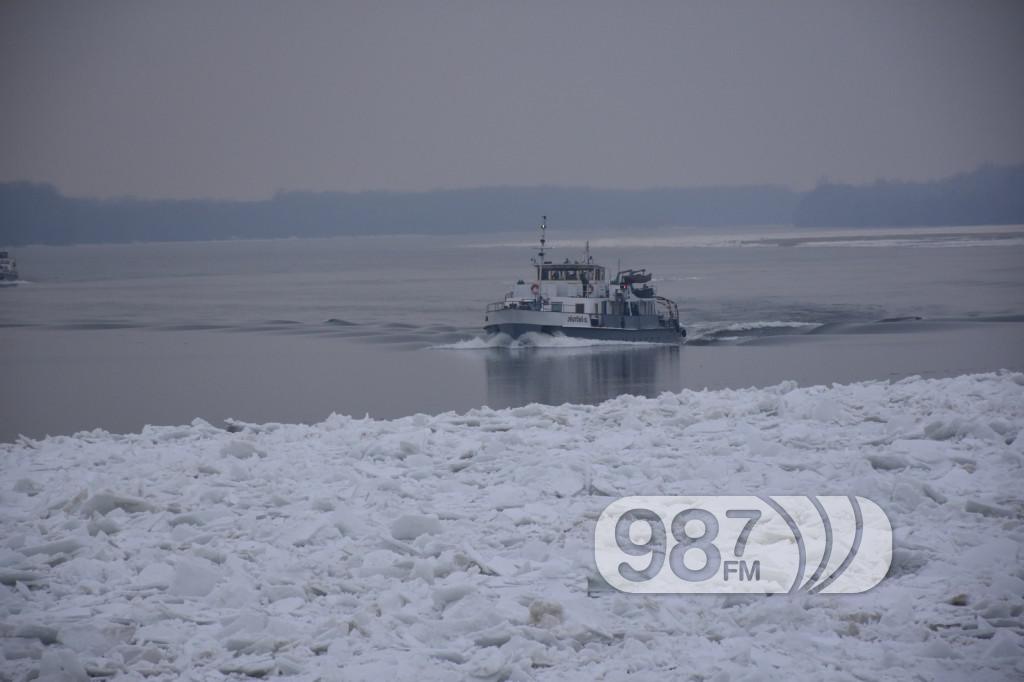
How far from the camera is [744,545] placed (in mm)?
7035

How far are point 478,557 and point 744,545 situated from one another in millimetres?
1804

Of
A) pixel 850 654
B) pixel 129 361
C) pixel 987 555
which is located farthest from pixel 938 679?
pixel 129 361

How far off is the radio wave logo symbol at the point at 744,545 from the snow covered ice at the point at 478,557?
173mm

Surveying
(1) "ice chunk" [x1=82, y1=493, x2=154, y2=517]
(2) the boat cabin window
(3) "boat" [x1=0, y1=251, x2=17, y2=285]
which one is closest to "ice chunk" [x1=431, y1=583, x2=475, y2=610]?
(1) "ice chunk" [x1=82, y1=493, x2=154, y2=517]

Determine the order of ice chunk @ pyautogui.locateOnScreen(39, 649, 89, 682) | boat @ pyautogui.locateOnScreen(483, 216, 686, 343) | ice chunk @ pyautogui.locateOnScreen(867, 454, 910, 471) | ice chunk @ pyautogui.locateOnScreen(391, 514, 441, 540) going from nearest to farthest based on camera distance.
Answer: ice chunk @ pyautogui.locateOnScreen(39, 649, 89, 682) → ice chunk @ pyautogui.locateOnScreen(391, 514, 441, 540) → ice chunk @ pyautogui.locateOnScreen(867, 454, 910, 471) → boat @ pyautogui.locateOnScreen(483, 216, 686, 343)

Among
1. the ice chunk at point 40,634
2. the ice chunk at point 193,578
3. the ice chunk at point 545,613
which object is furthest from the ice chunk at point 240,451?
the ice chunk at point 545,613

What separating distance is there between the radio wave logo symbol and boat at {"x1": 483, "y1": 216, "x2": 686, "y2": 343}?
43.0 meters

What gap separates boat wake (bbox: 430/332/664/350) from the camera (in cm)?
5031

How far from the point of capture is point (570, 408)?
12555 mm

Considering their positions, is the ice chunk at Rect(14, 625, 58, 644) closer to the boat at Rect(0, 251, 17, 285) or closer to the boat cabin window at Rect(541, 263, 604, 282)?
the boat cabin window at Rect(541, 263, 604, 282)

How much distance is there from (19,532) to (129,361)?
36975 mm

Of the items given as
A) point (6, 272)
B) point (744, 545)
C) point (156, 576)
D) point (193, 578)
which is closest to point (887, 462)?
point (744, 545)

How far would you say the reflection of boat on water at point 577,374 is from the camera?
114 ft

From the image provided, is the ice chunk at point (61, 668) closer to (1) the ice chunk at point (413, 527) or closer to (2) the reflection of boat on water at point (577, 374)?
(1) the ice chunk at point (413, 527)
